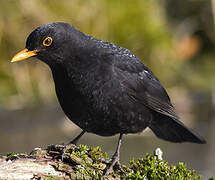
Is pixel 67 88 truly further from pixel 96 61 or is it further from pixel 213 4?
pixel 213 4

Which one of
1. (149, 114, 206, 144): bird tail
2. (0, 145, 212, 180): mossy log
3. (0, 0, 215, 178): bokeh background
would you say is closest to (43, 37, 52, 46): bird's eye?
(0, 145, 212, 180): mossy log

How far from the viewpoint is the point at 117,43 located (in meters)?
9.95

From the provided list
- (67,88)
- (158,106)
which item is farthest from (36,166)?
(158,106)

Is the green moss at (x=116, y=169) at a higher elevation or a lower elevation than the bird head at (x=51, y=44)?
lower

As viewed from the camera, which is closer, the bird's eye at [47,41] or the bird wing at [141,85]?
the bird's eye at [47,41]

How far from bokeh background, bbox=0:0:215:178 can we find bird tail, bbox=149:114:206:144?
2499 mm

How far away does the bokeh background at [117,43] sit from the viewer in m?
8.63

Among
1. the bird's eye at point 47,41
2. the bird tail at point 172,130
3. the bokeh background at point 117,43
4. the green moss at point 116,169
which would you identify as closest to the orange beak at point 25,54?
the bird's eye at point 47,41

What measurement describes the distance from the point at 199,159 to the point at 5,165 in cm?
523

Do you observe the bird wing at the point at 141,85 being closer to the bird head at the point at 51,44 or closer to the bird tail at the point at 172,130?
the bird tail at the point at 172,130

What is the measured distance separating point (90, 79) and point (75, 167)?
32.0 inches

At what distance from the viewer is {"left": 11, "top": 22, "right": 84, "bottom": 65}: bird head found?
4.17 meters

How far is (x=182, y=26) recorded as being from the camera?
13359 millimetres

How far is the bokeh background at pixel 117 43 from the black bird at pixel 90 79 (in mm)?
3287
